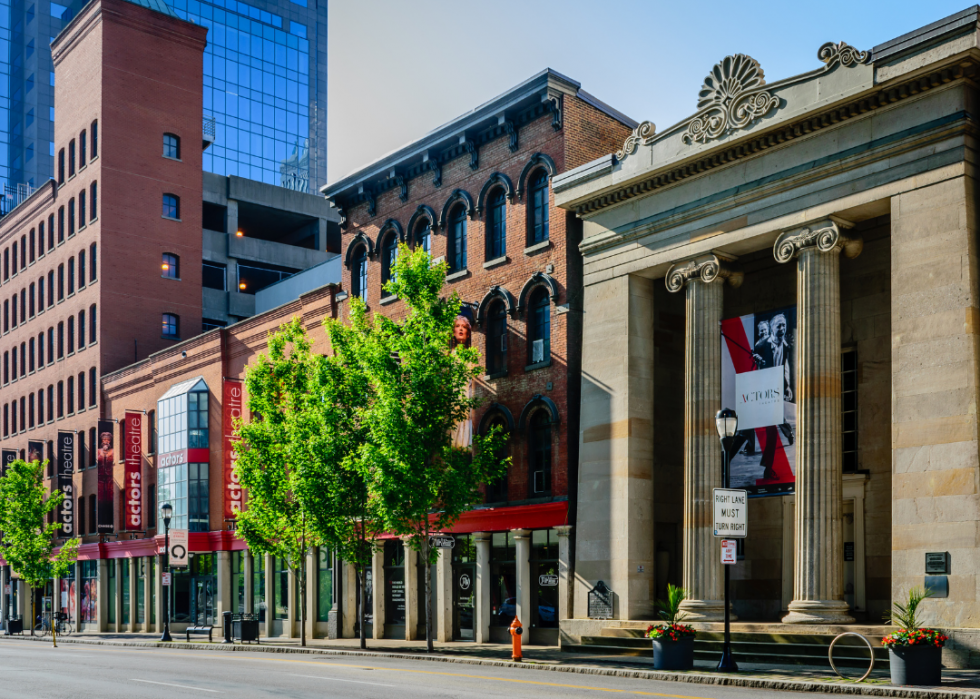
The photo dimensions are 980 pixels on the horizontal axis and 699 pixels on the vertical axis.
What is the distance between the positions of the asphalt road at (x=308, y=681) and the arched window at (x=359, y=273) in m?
16.0

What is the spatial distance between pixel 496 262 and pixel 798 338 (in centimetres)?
1176

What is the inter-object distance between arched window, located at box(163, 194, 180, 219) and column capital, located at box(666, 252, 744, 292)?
1662 inches

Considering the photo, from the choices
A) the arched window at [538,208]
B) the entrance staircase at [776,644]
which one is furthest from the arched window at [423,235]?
the entrance staircase at [776,644]

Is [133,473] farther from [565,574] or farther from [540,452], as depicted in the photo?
[565,574]

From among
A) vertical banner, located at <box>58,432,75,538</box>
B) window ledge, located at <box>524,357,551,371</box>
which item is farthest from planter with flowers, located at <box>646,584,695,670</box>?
vertical banner, located at <box>58,432,75,538</box>

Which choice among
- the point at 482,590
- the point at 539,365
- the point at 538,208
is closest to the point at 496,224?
the point at 538,208

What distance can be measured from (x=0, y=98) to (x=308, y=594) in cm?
11510

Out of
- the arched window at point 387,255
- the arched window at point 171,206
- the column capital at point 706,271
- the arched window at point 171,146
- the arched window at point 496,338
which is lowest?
the arched window at point 496,338

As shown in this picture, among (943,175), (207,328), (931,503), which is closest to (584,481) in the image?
(931,503)

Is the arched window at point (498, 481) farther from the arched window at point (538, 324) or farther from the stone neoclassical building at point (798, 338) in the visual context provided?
the stone neoclassical building at point (798, 338)

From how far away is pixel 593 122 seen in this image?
1350 inches

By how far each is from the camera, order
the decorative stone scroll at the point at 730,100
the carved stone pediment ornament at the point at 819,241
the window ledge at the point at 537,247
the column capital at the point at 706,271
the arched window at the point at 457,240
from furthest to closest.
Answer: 1. the arched window at the point at 457,240
2. the window ledge at the point at 537,247
3. the column capital at the point at 706,271
4. the decorative stone scroll at the point at 730,100
5. the carved stone pediment ornament at the point at 819,241

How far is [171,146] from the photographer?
6512 cm

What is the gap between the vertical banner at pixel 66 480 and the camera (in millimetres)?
62375
